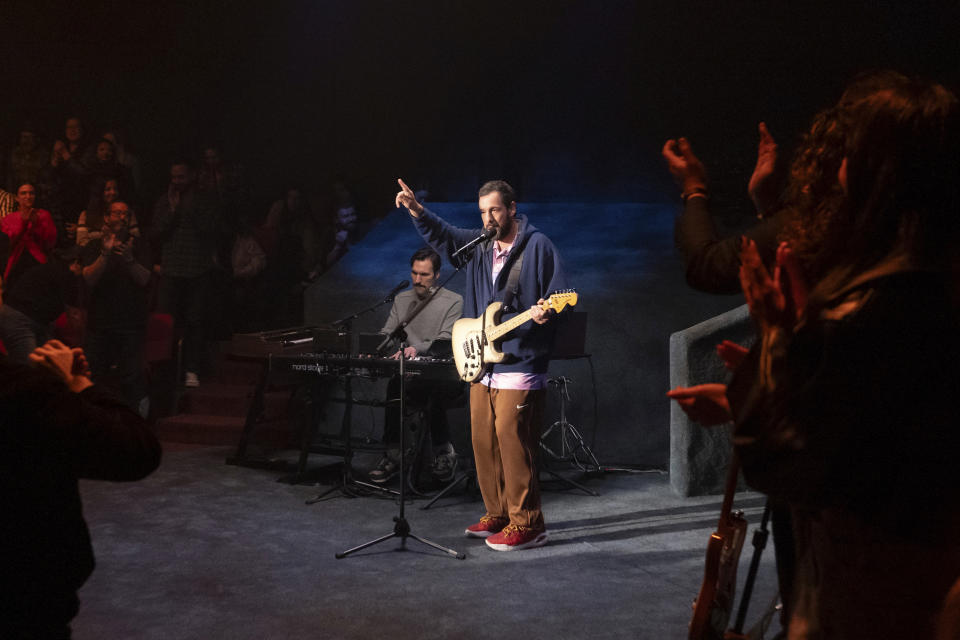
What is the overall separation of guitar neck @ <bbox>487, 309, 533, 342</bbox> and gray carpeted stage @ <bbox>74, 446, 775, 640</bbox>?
1181mm

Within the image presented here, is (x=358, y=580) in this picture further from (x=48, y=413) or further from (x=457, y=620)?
(x=48, y=413)

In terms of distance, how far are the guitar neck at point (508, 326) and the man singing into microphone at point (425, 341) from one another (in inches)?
64.4

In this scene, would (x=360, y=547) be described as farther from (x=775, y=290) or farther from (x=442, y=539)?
(x=775, y=290)

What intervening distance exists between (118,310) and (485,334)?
4511mm

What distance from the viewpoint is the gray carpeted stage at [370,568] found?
12.9 ft

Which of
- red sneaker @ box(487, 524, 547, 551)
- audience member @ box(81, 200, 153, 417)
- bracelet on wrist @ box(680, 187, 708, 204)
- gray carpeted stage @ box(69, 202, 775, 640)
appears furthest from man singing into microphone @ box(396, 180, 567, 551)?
audience member @ box(81, 200, 153, 417)

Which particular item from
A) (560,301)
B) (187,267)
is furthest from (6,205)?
(560,301)

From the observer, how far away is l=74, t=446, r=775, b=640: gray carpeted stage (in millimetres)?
3941

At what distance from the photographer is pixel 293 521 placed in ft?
19.0

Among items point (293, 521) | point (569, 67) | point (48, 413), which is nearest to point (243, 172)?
point (569, 67)

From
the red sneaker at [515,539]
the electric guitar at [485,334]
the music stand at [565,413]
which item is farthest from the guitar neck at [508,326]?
the music stand at [565,413]

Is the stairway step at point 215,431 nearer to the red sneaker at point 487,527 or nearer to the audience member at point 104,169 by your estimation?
the audience member at point 104,169

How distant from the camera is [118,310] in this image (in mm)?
8273

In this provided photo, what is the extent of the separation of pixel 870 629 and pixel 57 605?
1507mm
